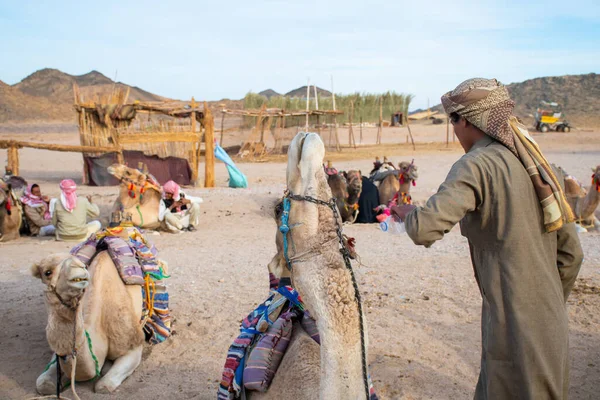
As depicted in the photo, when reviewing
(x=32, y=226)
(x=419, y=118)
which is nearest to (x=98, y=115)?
(x=32, y=226)

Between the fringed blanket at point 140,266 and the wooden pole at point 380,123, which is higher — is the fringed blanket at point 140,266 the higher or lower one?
the lower one

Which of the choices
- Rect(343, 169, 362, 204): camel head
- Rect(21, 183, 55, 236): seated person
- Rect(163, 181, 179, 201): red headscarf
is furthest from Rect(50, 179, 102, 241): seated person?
Rect(343, 169, 362, 204): camel head

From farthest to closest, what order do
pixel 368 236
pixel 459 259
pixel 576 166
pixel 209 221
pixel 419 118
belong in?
pixel 419 118, pixel 576 166, pixel 209 221, pixel 368 236, pixel 459 259

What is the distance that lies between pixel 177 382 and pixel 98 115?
A: 14.3 meters

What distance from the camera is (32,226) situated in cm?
1100

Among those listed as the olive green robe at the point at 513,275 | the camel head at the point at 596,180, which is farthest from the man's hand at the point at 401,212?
the camel head at the point at 596,180

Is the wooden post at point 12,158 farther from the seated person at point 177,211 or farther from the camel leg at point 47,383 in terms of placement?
the camel leg at point 47,383

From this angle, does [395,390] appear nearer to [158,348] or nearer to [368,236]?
[158,348]

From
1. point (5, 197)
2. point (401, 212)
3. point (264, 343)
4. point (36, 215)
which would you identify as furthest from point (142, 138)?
point (401, 212)

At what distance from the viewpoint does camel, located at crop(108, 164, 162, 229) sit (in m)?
9.52

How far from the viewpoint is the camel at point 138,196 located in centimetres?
952

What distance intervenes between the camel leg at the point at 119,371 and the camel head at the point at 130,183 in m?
5.19

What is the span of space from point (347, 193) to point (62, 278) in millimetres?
8381

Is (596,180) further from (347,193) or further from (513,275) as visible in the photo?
(513,275)
